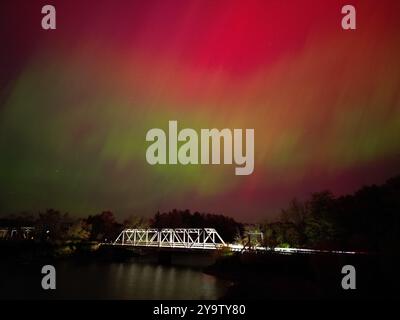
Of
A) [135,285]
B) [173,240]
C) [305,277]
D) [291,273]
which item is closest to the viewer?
[305,277]

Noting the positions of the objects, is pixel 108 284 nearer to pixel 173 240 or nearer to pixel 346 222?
pixel 346 222

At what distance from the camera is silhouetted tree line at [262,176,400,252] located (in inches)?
1116

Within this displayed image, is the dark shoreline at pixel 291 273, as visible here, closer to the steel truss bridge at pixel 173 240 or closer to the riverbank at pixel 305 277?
the riverbank at pixel 305 277

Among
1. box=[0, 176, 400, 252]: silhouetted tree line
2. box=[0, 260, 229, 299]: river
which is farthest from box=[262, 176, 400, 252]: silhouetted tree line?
box=[0, 260, 229, 299]: river

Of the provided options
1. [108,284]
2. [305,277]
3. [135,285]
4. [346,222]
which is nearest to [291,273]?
[305,277]

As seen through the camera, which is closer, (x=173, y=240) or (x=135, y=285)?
(x=135, y=285)

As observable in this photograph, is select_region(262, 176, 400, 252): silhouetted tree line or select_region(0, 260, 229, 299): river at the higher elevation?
select_region(262, 176, 400, 252): silhouetted tree line

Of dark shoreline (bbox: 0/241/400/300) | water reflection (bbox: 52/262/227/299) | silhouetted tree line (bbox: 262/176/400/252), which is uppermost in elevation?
silhouetted tree line (bbox: 262/176/400/252)

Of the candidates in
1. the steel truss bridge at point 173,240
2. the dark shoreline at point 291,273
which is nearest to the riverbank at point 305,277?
the dark shoreline at point 291,273

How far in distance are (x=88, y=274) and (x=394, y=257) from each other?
26.4 meters

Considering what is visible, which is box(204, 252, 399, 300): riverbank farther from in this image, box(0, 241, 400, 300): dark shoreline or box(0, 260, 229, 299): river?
box(0, 260, 229, 299): river

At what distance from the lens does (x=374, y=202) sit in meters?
32.7

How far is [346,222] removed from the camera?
33406 millimetres
